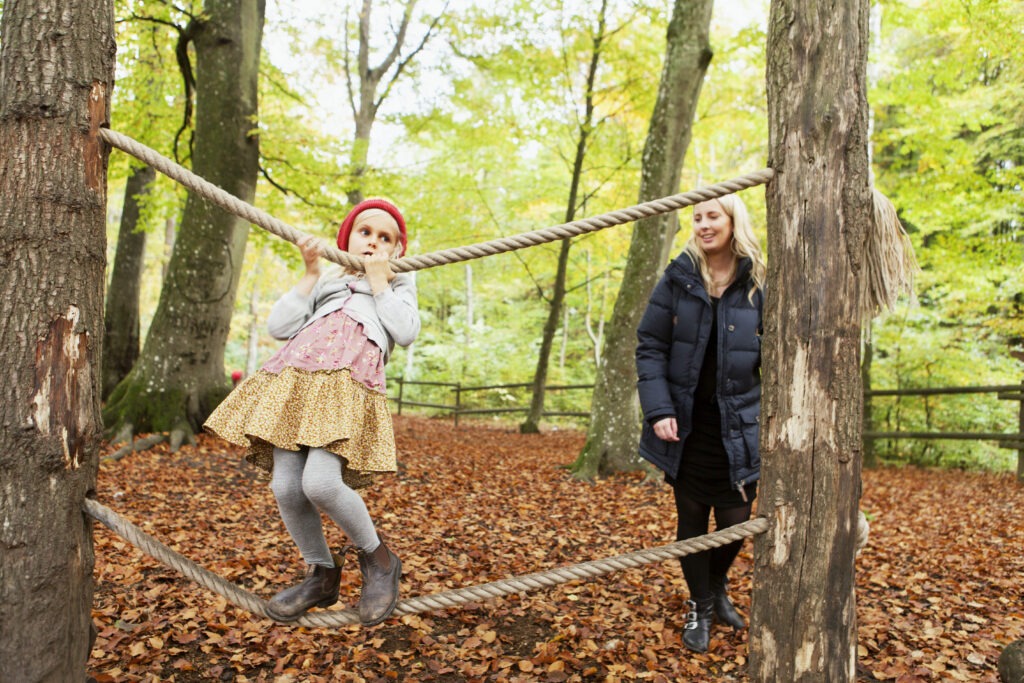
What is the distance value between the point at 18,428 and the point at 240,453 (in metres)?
4.93

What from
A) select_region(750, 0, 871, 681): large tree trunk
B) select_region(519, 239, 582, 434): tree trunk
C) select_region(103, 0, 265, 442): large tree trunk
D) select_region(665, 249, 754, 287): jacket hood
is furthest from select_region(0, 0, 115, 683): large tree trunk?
select_region(519, 239, 582, 434): tree trunk

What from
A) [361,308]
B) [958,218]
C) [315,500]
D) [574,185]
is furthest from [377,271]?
[958,218]

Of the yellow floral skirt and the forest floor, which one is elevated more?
the yellow floral skirt

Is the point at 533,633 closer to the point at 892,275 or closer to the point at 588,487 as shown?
the point at 892,275

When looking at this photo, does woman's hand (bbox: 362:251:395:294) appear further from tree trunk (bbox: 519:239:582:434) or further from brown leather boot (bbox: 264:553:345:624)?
tree trunk (bbox: 519:239:582:434)

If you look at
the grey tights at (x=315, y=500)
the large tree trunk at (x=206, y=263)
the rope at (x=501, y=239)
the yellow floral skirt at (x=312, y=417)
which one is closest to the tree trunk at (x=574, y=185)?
the large tree trunk at (x=206, y=263)

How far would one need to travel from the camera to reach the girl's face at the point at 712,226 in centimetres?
272

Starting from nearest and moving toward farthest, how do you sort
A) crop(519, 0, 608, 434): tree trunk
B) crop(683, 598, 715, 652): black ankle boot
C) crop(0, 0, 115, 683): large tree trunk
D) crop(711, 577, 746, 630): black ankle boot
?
1. crop(0, 0, 115, 683): large tree trunk
2. crop(683, 598, 715, 652): black ankle boot
3. crop(711, 577, 746, 630): black ankle boot
4. crop(519, 0, 608, 434): tree trunk

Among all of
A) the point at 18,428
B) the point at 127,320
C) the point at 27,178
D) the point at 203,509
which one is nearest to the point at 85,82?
the point at 27,178

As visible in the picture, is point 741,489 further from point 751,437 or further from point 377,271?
point 377,271

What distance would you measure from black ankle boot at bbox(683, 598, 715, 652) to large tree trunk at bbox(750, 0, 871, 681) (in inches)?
44.0

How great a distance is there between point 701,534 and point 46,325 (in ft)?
8.36

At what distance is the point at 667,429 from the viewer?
105 inches

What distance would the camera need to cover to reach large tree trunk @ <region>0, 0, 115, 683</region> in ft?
5.87
